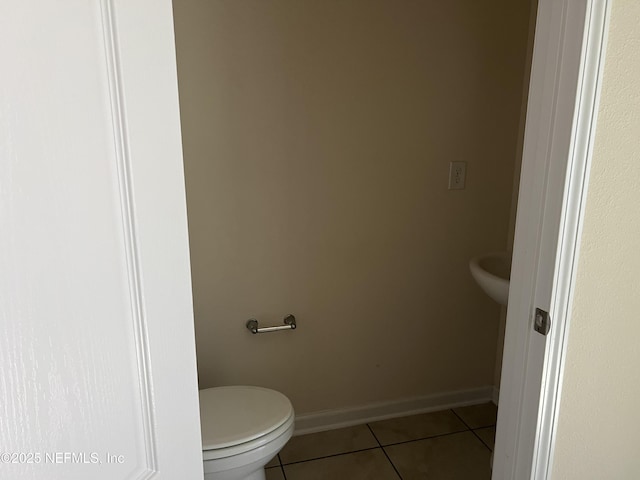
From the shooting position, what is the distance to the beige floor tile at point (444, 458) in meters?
1.93

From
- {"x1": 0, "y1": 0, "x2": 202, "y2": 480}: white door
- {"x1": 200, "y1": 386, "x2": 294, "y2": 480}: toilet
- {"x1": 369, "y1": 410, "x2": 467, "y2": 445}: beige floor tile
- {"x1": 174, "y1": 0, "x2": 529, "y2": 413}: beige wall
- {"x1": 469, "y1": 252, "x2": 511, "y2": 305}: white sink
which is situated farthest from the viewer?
{"x1": 369, "y1": 410, "x2": 467, "y2": 445}: beige floor tile

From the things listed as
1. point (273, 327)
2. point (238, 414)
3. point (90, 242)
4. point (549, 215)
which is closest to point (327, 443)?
point (273, 327)

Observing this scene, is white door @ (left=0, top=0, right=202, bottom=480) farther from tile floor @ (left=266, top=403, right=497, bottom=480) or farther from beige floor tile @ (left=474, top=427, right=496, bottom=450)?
beige floor tile @ (left=474, top=427, right=496, bottom=450)

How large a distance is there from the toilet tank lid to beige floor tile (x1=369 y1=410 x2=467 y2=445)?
73 centimetres

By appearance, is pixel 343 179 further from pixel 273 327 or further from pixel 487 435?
pixel 487 435

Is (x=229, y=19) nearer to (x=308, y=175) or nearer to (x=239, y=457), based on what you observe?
(x=308, y=175)

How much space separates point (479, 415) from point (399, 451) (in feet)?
A: 1.63

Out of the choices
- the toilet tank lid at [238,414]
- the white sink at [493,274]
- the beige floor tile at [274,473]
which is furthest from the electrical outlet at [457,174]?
the beige floor tile at [274,473]

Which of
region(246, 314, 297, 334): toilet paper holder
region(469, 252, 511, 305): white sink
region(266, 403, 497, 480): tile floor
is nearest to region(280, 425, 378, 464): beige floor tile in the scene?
region(266, 403, 497, 480): tile floor

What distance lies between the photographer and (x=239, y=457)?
1.44 metres

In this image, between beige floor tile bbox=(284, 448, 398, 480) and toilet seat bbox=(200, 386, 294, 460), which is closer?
toilet seat bbox=(200, 386, 294, 460)

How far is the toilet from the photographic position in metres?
1.43

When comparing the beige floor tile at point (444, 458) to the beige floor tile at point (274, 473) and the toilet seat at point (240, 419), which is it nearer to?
the beige floor tile at point (274, 473)

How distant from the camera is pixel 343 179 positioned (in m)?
1.97
